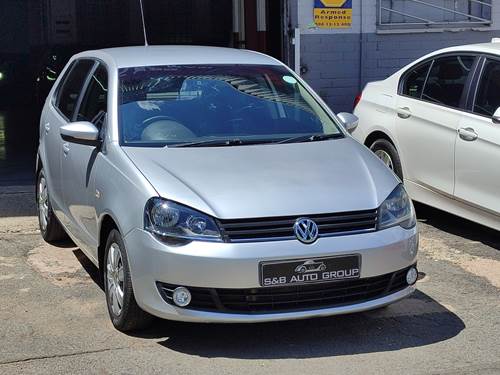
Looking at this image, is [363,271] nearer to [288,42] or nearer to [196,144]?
[196,144]

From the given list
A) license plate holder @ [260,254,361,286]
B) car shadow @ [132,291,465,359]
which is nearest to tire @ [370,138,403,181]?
car shadow @ [132,291,465,359]

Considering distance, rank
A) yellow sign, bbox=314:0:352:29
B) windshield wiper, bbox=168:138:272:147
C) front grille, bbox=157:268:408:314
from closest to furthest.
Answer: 1. front grille, bbox=157:268:408:314
2. windshield wiper, bbox=168:138:272:147
3. yellow sign, bbox=314:0:352:29

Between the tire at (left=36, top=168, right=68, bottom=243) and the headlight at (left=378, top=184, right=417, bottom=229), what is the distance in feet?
9.95

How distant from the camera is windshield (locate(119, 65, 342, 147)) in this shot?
16.5ft

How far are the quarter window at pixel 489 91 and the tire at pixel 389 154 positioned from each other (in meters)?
1.04

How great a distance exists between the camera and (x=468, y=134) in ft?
21.2

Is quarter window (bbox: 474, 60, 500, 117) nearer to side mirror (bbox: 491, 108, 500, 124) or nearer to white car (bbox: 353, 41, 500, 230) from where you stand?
white car (bbox: 353, 41, 500, 230)

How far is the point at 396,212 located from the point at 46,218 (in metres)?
3.31

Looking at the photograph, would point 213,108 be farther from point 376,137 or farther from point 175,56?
point 376,137

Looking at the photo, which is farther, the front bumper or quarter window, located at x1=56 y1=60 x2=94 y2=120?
quarter window, located at x1=56 y1=60 x2=94 y2=120

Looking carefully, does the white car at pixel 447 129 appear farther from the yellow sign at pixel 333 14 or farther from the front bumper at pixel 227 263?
the yellow sign at pixel 333 14

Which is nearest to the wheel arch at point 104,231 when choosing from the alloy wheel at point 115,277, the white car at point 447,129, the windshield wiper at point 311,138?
the alloy wheel at point 115,277

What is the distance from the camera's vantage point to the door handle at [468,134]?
642 centimetres

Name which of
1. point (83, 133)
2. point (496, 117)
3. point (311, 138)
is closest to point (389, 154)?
point (496, 117)
